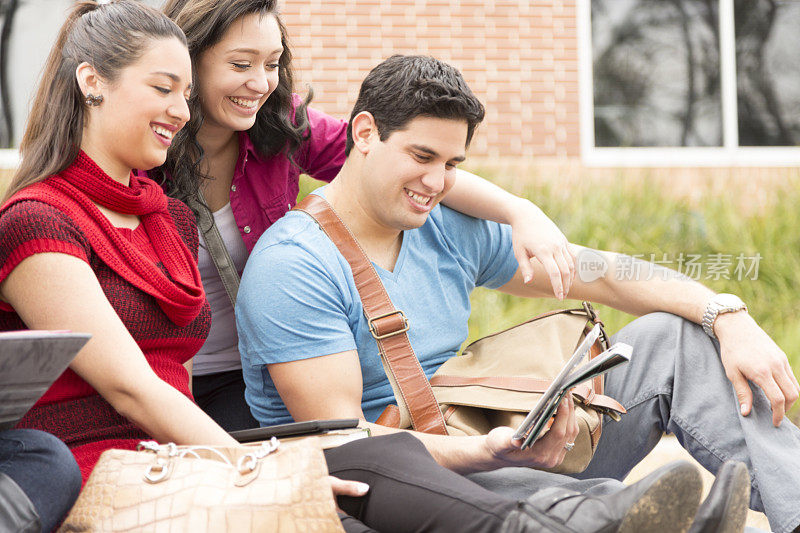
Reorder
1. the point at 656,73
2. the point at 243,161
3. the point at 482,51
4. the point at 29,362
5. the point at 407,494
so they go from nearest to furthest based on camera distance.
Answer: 1. the point at 29,362
2. the point at 407,494
3. the point at 243,161
4. the point at 482,51
5. the point at 656,73

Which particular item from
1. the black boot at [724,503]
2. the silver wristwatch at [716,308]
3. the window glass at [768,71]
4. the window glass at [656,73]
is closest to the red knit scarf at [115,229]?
the black boot at [724,503]

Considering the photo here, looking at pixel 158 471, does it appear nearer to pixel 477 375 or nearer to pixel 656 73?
pixel 477 375

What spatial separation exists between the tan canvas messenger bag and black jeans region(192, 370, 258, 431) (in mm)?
694

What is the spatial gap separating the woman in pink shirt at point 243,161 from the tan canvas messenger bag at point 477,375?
17cm

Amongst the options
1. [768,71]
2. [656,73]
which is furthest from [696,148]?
[768,71]

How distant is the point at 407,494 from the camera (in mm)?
1949

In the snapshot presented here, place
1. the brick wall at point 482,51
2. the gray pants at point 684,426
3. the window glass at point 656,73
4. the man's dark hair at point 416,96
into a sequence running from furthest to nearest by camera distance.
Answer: the window glass at point 656,73 → the brick wall at point 482,51 → the man's dark hair at point 416,96 → the gray pants at point 684,426

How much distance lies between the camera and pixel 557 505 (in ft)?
6.02

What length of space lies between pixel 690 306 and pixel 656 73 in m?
7.75

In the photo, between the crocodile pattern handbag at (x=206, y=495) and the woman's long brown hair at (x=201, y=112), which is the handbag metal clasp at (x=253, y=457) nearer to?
the crocodile pattern handbag at (x=206, y=495)

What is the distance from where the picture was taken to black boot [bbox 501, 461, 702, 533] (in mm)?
1772

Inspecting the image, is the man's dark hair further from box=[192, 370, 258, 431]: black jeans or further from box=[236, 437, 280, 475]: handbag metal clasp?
box=[236, 437, 280, 475]: handbag metal clasp

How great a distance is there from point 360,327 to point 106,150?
83 cm

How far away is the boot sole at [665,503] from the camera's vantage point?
69.7 inches
